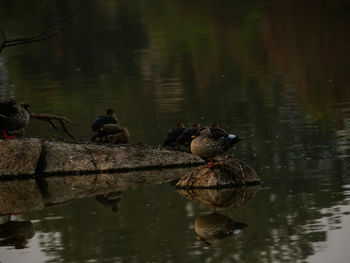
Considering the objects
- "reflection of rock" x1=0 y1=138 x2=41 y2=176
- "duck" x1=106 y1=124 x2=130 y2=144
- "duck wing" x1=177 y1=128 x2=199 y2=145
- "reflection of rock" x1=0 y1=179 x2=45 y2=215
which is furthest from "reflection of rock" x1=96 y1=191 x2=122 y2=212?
"duck" x1=106 y1=124 x2=130 y2=144

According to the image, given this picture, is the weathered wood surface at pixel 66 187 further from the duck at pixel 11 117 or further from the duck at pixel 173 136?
the duck at pixel 173 136

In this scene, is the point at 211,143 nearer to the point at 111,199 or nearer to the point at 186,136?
the point at 111,199

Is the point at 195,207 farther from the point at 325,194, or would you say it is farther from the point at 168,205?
the point at 325,194

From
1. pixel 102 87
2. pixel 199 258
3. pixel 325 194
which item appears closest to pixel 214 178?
pixel 325 194

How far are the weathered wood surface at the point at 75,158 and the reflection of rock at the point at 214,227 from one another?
3.34 metres

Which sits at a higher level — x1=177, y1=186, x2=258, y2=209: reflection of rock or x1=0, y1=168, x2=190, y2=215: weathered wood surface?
x1=0, y1=168, x2=190, y2=215: weathered wood surface

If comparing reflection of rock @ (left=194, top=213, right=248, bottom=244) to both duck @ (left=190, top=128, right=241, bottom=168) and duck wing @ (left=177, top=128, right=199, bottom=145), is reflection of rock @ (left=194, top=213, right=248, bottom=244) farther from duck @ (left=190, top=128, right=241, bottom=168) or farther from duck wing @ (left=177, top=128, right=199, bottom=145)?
duck wing @ (left=177, top=128, right=199, bottom=145)

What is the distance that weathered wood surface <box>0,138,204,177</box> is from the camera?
49.5ft

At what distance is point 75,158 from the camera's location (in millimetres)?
15281

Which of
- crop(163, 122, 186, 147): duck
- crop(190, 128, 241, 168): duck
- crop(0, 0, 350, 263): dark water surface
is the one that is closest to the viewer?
crop(0, 0, 350, 263): dark water surface

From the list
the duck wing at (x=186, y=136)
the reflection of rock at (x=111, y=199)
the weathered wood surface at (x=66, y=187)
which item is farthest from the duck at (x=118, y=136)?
the reflection of rock at (x=111, y=199)

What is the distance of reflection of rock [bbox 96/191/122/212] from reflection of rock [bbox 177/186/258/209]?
81 cm

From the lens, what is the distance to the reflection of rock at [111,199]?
43.2ft

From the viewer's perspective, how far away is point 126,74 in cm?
2948
